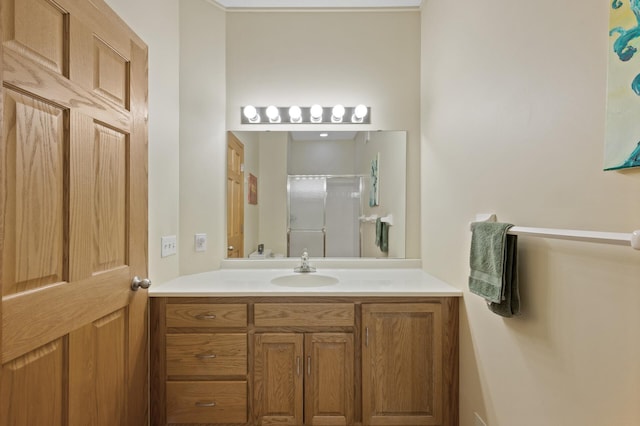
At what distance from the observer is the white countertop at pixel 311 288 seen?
5.47 feet

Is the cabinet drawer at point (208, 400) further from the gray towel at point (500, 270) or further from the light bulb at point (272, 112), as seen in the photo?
the light bulb at point (272, 112)

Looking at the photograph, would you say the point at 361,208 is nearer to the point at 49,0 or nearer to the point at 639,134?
the point at 639,134

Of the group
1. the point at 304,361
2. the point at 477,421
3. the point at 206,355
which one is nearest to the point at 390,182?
the point at 304,361

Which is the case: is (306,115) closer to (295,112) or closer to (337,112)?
(295,112)

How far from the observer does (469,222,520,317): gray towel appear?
3.77 feet

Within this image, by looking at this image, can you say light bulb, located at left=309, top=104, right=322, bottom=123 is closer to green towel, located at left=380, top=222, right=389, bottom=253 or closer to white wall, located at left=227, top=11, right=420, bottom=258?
white wall, located at left=227, top=11, right=420, bottom=258

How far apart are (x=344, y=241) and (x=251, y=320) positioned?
Answer: 91 cm

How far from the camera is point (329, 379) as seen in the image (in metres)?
1.67

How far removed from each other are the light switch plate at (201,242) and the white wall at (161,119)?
0.52ft

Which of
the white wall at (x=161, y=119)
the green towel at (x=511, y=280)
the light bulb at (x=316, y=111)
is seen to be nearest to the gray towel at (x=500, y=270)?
the green towel at (x=511, y=280)

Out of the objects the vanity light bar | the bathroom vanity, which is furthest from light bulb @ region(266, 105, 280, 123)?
the bathroom vanity

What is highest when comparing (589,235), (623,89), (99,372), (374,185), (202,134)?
(202,134)

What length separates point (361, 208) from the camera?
2305 millimetres

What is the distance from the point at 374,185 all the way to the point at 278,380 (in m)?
1.39
